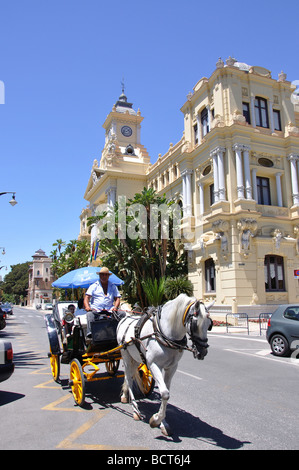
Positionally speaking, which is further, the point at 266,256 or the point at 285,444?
the point at 266,256

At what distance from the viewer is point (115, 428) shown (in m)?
4.86

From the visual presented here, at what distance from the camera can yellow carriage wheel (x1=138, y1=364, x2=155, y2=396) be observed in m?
6.37

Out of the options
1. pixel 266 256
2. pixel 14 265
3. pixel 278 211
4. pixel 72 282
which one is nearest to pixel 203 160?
pixel 278 211

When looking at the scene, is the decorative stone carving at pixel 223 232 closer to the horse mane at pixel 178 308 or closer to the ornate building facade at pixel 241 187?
the ornate building facade at pixel 241 187

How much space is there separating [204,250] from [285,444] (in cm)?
2283

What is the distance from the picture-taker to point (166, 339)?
4.84 m

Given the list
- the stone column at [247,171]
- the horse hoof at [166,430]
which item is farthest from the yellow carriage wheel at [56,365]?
the stone column at [247,171]

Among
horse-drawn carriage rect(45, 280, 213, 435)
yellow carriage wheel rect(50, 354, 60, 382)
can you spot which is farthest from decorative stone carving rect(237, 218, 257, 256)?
horse-drawn carriage rect(45, 280, 213, 435)

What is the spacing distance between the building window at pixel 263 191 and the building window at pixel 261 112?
455 centimetres

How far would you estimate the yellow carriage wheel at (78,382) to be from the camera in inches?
228

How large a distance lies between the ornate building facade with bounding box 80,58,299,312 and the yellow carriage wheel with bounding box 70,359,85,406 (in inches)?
723

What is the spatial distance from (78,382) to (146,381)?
125 cm

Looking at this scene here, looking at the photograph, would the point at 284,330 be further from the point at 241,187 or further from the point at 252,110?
the point at 252,110
